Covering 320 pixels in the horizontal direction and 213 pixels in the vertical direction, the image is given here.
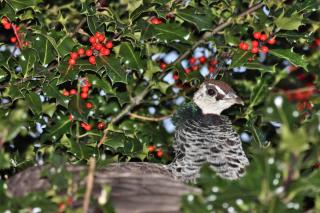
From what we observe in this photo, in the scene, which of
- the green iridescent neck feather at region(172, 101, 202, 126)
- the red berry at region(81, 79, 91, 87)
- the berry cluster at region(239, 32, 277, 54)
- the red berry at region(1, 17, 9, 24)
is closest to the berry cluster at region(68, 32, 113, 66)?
the red berry at region(81, 79, 91, 87)

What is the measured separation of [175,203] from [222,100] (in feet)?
8.61

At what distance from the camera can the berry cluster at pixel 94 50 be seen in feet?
22.9

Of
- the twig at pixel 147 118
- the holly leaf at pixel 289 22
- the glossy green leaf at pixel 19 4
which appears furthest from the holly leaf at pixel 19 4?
the holly leaf at pixel 289 22

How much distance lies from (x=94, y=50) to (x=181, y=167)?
1.33m

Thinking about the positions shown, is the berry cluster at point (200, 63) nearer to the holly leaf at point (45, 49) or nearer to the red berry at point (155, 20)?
the red berry at point (155, 20)

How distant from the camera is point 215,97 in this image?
7.53 meters

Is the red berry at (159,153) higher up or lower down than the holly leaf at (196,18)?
lower down

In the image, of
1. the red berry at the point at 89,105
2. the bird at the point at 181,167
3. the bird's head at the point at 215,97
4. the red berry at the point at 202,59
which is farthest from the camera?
the red berry at the point at 202,59

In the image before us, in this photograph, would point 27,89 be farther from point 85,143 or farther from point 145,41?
point 145,41

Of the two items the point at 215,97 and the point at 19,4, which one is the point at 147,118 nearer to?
the point at 215,97

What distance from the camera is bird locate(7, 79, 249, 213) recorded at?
17.0 ft

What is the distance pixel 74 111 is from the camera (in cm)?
708

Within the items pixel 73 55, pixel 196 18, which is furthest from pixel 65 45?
pixel 196 18

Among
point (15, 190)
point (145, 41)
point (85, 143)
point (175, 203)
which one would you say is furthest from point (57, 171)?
point (145, 41)
